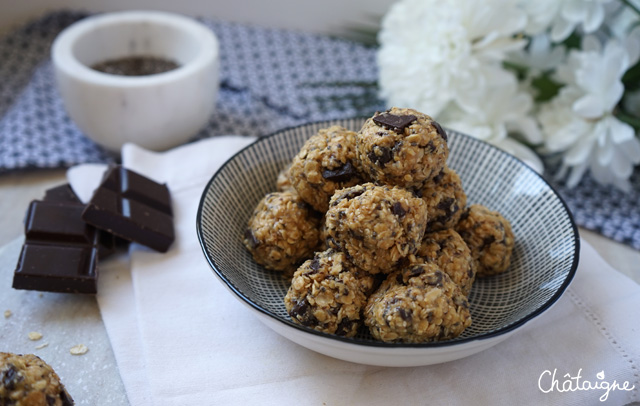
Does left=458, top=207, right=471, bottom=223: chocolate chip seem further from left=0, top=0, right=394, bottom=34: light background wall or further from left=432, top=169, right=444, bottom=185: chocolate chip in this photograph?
left=0, top=0, right=394, bottom=34: light background wall

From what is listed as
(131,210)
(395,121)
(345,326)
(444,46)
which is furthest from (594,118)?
(131,210)

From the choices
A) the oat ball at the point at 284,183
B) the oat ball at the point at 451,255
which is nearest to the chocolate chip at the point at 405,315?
the oat ball at the point at 451,255

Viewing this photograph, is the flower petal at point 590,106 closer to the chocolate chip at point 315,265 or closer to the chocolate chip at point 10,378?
the chocolate chip at point 315,265

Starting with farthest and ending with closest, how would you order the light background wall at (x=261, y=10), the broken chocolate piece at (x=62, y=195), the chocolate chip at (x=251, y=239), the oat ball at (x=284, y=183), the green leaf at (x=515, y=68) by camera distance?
the light background wall at (x=261, y=10), the green leaf at (x=515, y=68), the broken chocolate piece at (x=62, y=195), the oat ball at (x=284, y=183), the chocolate chip at (x=251, y=239)

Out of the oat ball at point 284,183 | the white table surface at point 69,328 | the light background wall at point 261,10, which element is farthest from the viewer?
the light background wall at point 261,10

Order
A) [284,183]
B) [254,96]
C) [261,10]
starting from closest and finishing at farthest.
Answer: [284,183], [254,96], [261,10]

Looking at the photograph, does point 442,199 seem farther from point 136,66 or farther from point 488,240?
point 136,66

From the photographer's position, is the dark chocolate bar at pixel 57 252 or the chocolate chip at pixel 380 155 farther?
the dark chocolate bar at pixel 57 252
